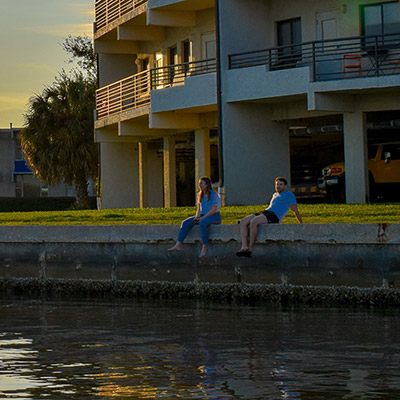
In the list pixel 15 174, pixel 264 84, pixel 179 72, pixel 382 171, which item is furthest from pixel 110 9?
pixel 15 174

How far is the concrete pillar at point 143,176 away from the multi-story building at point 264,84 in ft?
10.2

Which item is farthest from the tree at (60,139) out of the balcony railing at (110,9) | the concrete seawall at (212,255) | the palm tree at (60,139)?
the concrete seawall at (212,255)

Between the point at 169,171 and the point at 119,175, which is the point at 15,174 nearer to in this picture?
the point at 119,175

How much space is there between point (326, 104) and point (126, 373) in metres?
19.5

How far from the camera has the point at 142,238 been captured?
715 inches

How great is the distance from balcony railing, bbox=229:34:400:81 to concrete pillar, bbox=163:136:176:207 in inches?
298

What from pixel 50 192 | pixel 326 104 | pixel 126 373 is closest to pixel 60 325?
A: pixel 126 373

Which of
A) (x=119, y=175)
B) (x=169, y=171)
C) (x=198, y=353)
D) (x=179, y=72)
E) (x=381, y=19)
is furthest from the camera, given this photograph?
(x=119, y=175)

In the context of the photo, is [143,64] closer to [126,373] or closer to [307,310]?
[307,310]

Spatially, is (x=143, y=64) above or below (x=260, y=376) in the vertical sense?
above

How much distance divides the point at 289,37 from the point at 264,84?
2.85 metres

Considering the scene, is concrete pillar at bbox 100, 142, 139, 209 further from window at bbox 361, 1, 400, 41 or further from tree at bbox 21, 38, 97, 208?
window at bbox 361, 1, 400, 41

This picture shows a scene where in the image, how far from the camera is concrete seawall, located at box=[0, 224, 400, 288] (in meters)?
15.9

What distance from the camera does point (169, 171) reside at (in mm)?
38000
